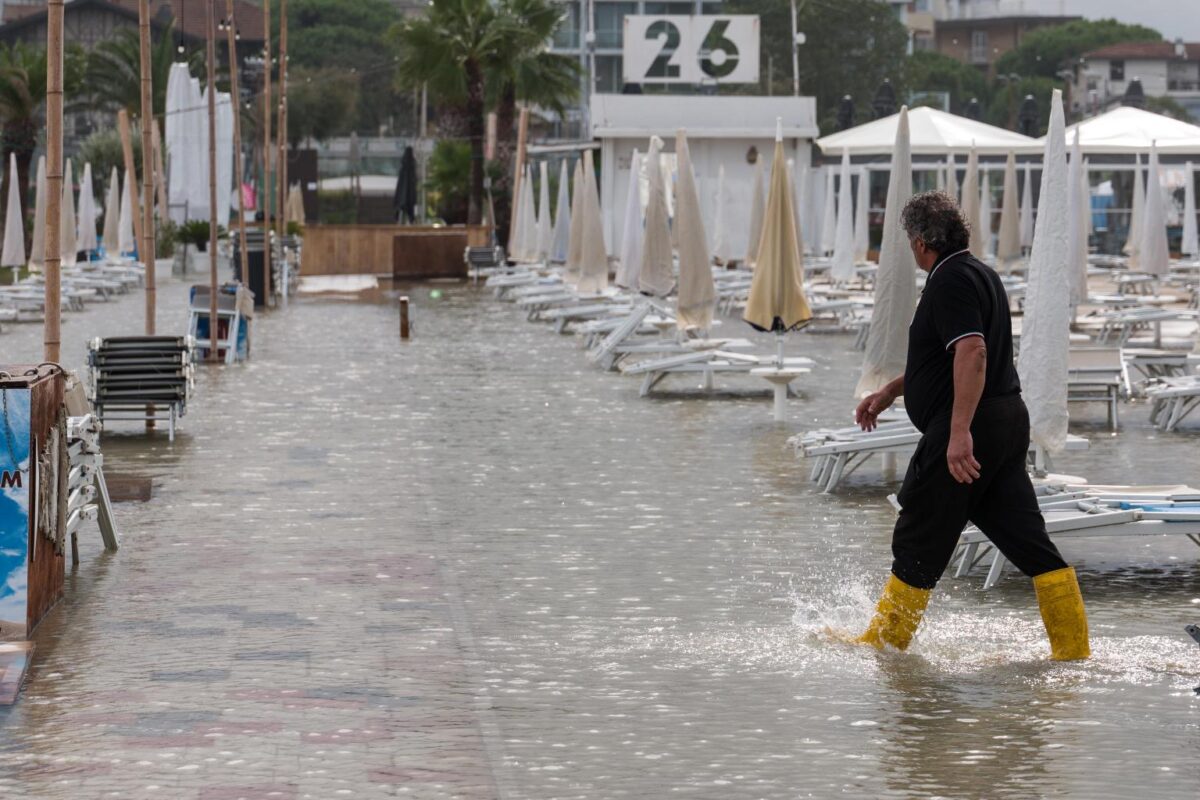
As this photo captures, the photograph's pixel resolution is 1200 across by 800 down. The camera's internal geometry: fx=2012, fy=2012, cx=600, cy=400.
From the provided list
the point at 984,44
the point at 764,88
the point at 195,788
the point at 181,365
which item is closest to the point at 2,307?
the point at 181,365

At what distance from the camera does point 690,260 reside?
1820 cm

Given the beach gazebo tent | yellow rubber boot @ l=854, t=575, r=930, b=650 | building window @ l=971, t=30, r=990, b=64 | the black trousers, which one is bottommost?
yellow rubber boot @ l=854, t=575, r=930, b=650

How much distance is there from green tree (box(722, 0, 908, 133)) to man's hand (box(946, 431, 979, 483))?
271 feet

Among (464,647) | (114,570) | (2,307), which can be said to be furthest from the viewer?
(2,307)

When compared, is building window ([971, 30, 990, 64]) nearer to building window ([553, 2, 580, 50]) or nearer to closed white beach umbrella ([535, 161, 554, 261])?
building window ([553, 2, 580, 50])

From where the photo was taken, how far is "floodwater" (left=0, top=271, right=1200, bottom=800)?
5.64 m

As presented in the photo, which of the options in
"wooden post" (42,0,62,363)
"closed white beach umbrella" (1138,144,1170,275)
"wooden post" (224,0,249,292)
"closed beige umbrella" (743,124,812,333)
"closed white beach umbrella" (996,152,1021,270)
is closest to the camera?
A: "wooden post" (42,0,62,363)

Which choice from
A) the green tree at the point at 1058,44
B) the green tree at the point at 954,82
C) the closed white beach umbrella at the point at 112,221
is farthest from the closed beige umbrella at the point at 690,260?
the green tree at the point at 1058,44

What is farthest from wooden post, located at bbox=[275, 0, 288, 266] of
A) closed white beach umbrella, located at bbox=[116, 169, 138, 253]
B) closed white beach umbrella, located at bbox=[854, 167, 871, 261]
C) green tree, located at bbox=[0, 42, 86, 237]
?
green tree, located at bbox=[0, 42, 86, 237]

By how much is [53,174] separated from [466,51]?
38.3 meters

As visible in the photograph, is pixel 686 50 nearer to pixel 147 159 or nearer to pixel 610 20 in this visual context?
pixel 147 159

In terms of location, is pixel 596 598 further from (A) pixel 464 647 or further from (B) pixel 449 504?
(B) pixel 449 504

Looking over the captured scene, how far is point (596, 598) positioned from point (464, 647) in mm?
1110

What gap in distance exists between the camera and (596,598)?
27.1ft
